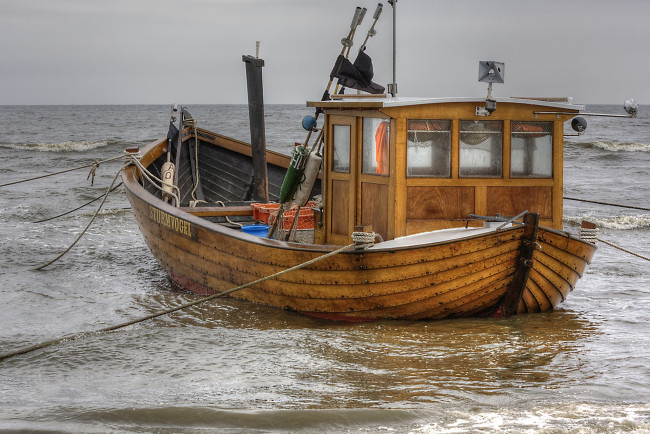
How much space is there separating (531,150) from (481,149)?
51 cm

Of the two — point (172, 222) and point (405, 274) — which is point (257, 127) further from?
point (405, 274)

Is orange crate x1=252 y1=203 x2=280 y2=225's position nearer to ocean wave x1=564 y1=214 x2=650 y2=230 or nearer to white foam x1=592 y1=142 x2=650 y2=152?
ocean wave x1=564 y1=214 x2=650 y2=230

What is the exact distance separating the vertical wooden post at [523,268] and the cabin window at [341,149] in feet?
6.74

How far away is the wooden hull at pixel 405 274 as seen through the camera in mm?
6855

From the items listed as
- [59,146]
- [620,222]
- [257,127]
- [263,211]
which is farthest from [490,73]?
[59,146]

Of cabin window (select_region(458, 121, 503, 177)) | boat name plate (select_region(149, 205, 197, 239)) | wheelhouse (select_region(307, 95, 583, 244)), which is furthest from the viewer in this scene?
boat name plate (select_region(149, 205, 197, 239))

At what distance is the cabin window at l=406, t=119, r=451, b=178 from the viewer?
748 centimetres

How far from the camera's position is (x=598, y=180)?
26.4 meters

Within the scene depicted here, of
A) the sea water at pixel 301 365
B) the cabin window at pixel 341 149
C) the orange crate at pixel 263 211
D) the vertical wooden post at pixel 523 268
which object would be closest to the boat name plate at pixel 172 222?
the sea water at pixel 301 365

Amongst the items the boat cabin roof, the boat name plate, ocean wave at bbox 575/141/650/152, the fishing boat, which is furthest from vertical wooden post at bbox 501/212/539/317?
ocean wave at bbox 575/141/650/152

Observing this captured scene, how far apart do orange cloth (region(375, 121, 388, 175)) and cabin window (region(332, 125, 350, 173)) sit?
43cm

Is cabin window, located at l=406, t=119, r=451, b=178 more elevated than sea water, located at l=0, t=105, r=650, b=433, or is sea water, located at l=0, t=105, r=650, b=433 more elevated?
cabin window, located at l=406, t=119, r=451, b=178

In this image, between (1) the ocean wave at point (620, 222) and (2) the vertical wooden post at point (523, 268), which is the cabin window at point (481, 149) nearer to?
(2) the vertical wooden post at point (523, 268)

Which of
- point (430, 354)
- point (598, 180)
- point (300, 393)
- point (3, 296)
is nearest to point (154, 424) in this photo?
point (300, 393)
